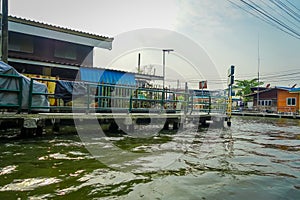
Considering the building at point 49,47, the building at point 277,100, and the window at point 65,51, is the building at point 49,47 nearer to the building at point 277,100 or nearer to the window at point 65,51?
the window at point 65,51

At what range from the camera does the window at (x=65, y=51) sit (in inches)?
527

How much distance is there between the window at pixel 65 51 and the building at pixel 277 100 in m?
27.4

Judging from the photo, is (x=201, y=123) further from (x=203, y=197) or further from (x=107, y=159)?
(x=203, y=197)

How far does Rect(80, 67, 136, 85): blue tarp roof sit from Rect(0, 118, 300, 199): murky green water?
6831 millimetres

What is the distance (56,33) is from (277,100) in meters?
32.3

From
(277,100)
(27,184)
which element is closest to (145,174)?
(27,184)

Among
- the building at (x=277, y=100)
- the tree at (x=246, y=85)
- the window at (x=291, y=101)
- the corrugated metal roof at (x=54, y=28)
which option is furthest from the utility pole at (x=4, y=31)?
the tree at (x=246, y=85)

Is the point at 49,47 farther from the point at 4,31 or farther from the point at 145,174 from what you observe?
the point at 145,174

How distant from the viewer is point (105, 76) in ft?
40.7

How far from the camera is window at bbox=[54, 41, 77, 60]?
13375 millimetres

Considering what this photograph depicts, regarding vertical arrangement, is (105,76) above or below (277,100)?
above

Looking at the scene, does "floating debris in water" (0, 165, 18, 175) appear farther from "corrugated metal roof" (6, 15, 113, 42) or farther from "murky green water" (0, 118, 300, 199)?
"corrugated metal roof" (6, 15, 113, 42)

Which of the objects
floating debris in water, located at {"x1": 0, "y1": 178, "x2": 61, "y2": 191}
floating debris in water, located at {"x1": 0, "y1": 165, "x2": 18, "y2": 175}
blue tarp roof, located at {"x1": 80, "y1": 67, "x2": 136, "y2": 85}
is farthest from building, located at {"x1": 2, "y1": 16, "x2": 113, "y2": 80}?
floating debris in water, located at {"x1": 0, "y1": 178, "x2": 61, "y2": 191}

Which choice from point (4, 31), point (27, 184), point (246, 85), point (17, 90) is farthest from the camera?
point (246, 85)
